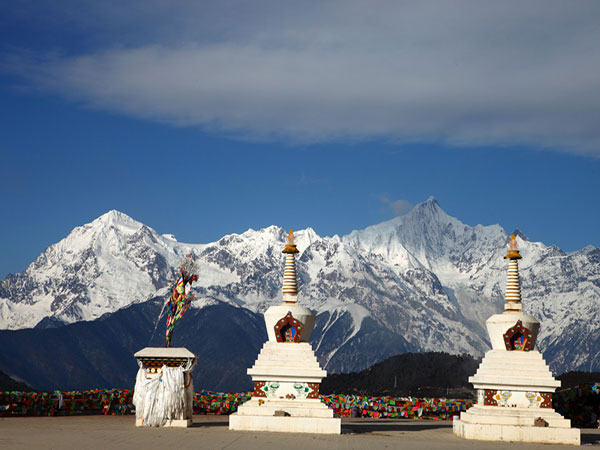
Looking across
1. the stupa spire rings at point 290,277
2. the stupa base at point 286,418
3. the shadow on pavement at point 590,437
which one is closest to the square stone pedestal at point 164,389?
the stupa base at point 286,418

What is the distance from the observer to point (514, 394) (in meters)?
32.7

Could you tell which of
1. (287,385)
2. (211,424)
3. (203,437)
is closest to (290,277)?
(287,385)

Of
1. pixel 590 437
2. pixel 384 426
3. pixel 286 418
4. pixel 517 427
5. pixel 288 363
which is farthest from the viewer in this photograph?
pixel 384 426

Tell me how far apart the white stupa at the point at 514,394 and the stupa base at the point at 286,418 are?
16.5 feet

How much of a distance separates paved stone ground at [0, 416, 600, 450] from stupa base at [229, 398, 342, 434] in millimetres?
674

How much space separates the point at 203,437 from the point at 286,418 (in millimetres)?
4019

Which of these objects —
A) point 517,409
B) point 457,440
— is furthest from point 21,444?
point 517,409

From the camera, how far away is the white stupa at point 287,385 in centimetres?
3222

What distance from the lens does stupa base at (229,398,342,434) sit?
32094 millimetres

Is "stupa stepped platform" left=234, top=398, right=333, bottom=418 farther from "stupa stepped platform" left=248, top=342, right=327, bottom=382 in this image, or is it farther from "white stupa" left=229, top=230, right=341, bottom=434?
"stupa stepped platform" left=248, top=342, right=327, bottom=382

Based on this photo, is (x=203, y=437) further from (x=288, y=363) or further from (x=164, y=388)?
(x=288, y=363)

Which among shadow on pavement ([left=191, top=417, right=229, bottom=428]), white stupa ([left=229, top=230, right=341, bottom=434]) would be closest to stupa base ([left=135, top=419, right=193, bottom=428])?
shadow on pavement ([left=191, top=417, right=229, bottom=428])

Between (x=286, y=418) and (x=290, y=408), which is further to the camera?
(x=290, y=408)

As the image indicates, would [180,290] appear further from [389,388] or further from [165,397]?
[389,388]
